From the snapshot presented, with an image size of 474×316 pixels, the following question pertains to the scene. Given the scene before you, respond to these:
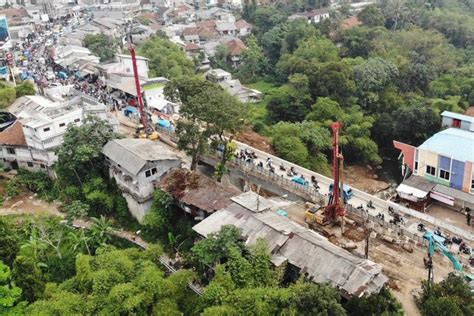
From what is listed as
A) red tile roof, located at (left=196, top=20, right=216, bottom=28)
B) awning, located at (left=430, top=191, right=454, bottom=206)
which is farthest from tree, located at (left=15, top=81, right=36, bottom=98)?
red tile roof, located at (left=196, top=20, right=216, bottom=28)

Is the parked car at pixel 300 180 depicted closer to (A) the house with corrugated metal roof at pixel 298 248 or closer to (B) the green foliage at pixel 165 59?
(A) the house with corrugated metal roof at pixel 298 248

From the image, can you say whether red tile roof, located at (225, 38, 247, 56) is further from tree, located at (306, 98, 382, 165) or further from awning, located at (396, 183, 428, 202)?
awning, located at (396, 183, 428, 202)

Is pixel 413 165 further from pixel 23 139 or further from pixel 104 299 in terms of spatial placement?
pixel 23 139

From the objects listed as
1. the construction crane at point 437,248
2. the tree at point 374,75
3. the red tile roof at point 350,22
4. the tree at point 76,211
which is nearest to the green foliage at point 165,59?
the tree at point 374,75

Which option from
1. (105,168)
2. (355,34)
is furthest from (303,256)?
(355,34)

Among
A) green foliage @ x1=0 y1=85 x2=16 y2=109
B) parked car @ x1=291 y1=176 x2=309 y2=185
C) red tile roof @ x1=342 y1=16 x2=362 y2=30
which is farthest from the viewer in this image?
red tile roof @ x1=342 y1=16 x2=362 y2=30
